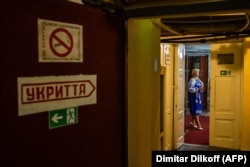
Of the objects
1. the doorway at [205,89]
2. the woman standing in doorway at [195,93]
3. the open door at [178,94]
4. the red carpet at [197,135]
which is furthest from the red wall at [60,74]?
the woman standing in doorway at [195,93]

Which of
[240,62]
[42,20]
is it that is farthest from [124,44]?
[240,62]

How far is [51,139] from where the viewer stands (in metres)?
1.46

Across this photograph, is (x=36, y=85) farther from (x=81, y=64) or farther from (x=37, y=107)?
(x=81, y=64)

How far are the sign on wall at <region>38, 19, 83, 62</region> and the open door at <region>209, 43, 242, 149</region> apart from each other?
4324 mm

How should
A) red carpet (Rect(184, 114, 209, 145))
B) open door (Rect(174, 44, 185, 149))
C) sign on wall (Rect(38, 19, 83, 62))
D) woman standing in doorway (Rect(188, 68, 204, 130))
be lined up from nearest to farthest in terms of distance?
1. sign on wall (Rect(38, 19, 83, 62))
2. open door (Rect(174, 44, 185, 149))
3. red carpet (Rect(184, 114, 209, 145))
4. woman standing in doorway (Rect(188, 68, 204, 130))

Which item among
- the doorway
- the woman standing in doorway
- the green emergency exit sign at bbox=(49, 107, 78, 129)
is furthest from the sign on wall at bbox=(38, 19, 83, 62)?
the woman standing in doorway

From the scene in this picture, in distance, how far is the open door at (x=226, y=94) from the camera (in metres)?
5.32

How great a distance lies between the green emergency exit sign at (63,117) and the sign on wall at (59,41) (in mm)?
269

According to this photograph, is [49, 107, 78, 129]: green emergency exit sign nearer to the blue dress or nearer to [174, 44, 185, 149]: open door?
[174, 44, 185, 149]: open door

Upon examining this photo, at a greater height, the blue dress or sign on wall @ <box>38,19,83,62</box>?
sign on wall @ <box>38,19,83,62</box>

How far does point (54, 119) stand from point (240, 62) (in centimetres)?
456

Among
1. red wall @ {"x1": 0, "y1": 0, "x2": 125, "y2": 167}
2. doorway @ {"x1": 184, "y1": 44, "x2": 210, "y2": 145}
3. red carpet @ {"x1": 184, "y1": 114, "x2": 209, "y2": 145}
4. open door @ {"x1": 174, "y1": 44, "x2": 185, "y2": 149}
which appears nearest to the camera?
red wall @ {"x1": 0, "y1": 0, "x2": 125, "y2": 167}

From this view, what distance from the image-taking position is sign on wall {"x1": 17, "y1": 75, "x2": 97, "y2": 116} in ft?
4.27

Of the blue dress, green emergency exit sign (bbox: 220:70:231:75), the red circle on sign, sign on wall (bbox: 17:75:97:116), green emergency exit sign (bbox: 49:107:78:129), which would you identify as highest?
the red circle on sign
